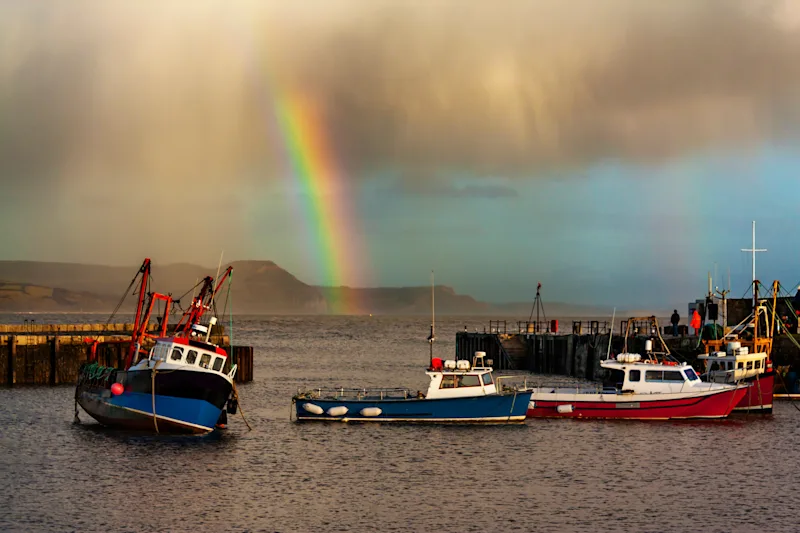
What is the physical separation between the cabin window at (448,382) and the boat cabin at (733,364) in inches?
643

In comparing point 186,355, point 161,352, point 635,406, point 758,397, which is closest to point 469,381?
point 635,406

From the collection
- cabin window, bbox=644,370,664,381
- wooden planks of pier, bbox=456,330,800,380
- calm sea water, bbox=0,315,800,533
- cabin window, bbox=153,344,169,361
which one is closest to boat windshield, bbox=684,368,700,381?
cabin window, bbox=644,370,664,381

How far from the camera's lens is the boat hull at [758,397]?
56406mm

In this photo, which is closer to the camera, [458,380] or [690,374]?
[458,380]

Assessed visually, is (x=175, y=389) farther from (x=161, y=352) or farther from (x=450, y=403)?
(x=450, y=403)

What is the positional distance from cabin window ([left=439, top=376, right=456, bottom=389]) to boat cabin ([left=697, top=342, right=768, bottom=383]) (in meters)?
16.3

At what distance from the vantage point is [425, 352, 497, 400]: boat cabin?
4906 centimetres

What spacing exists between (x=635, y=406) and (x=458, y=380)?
32.6 feet

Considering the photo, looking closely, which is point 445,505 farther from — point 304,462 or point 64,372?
point 64,372

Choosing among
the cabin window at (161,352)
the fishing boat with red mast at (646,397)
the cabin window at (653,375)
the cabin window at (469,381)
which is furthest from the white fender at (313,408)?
the cabin window at (653,375)

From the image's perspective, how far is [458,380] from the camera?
49531 millimetres

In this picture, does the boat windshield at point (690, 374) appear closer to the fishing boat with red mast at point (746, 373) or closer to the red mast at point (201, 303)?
the fishing boat with red mast at point (746, 373)

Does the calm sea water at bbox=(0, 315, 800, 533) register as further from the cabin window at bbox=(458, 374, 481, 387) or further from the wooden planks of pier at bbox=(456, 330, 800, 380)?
the wooden planks of pier at bbox=(456, 330, 800, 380)

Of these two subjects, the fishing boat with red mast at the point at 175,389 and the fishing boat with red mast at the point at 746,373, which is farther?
the fishing boat with red mast at the point at 746,373
